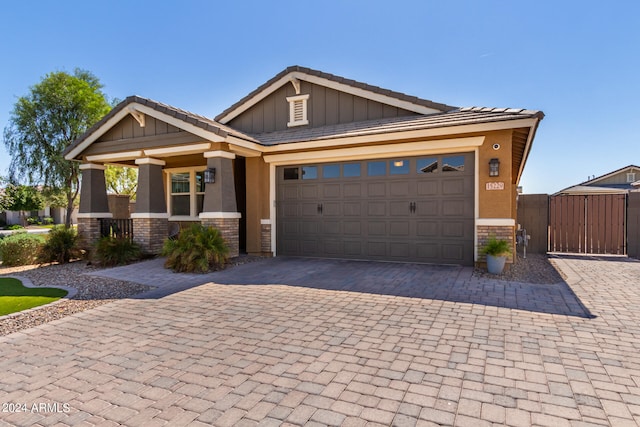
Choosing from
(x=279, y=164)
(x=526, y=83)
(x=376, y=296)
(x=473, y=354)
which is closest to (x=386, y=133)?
(x=279, y=164)

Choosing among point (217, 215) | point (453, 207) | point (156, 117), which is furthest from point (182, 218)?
point (453, 207)

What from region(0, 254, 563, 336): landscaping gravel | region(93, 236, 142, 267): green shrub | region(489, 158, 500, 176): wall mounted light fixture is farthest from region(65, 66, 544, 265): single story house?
region(0, 254, 563, 336): landscaping gravel

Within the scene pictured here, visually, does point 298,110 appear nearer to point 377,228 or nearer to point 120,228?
point 377,228

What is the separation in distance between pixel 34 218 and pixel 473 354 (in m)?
52.5

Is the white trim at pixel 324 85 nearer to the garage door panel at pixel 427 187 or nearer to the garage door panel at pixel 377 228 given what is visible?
the garage door panel at pixel 427 187

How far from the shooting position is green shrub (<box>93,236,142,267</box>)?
30.5 feet

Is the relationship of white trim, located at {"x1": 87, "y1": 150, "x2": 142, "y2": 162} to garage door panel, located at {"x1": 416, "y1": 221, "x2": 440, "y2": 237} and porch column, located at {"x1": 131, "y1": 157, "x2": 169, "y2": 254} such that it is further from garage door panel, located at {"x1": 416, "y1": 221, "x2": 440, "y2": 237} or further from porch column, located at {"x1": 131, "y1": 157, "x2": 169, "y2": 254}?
garage door panel, located at {"x1": 416, "y1": 221, "x2": 440, "y2": 237}

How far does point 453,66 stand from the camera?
1120 cm

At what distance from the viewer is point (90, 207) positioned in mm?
10844

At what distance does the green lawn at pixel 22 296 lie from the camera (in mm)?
5598

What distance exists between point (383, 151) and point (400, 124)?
847mm

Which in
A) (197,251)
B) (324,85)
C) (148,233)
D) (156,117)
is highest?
(324,85)

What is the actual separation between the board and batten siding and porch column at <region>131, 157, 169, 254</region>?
11.6 ft

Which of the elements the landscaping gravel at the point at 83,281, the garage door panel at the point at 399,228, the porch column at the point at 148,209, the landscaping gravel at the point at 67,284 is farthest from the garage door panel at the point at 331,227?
the porch column at the point at 148,209
